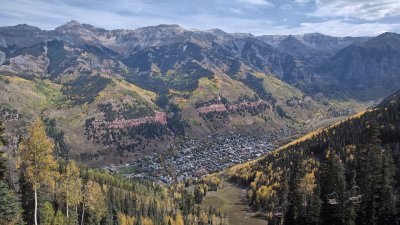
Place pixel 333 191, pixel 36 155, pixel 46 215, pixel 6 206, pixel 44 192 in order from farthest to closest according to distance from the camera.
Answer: pixel 333 191 → pixel 44 192 → pixel 46 215 → pixel 36 155 → pixel 6 206

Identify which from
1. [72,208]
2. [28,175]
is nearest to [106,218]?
[72,208]

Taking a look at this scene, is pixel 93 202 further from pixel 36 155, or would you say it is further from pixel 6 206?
pixel 6 206

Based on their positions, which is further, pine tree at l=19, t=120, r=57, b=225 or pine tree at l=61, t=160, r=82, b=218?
pine tree at l=61, t=160, r=82, b=218

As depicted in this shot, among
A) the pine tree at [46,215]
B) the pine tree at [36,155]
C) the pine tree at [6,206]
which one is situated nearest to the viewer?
the pine tree at [6,206]

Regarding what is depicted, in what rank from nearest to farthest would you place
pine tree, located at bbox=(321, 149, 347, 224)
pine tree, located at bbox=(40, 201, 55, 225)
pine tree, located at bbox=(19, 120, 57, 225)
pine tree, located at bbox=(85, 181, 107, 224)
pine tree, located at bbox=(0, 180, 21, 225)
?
pine tree, located at bbox=(0, 180, 21, 225) < pine tree, located at bbox=(19, 120, 57, 225) < pine tree, located at bbox=(40, 201, 55, 225) < pine tree, located at bbox=(321, 149, 347, 224) < pine tree, located at bbox=(85, 181, 107, 224)

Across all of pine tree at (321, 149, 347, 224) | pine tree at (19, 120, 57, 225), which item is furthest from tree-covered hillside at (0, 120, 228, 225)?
pine tree at (321, 149, 347, 224)

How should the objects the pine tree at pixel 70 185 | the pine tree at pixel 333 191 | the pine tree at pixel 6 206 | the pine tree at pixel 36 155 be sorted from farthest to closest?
the pine tree at pixel 333 191 < the pine tree at pixel 70 185 < the pine tree at pixel 36 155 < the pine tree at pixel 6 206

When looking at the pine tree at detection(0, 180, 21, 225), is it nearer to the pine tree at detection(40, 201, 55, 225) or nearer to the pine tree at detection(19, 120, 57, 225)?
the pine tree at detection(19, 120, 57, 225)

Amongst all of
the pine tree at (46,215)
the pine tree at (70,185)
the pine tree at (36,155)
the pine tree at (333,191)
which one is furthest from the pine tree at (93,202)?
the pine tree at (333,191)

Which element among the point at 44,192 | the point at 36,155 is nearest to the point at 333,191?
the point at 44,192

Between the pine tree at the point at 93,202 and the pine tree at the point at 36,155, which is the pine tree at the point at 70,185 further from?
the pine tree at the point at 36,155

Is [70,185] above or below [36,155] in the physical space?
below

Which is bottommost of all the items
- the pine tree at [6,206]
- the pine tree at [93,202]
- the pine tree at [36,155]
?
the pine tree at [93,202]

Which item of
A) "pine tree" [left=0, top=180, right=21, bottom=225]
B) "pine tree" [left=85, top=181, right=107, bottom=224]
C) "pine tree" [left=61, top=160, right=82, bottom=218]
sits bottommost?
"pine tree" [left=85, top=181, right=107, bottom=224]
